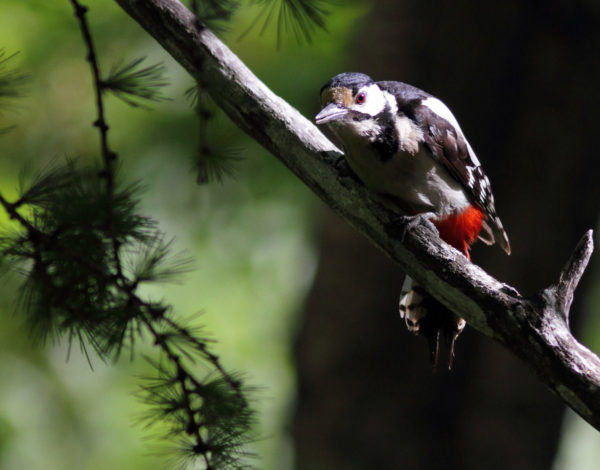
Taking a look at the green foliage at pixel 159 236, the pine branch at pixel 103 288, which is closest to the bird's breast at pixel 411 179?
the pine branch at pixel 103 288

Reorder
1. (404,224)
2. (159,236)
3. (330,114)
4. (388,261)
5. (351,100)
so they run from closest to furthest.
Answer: (404,224) → (330,114) → (351,100) → (388,261) → (159,236)

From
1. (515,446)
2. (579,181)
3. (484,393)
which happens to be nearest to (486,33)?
(579,181)

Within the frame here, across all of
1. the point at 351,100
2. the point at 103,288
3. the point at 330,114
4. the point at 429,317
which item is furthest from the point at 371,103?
the point at 103,288

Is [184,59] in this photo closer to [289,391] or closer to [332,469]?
[332,469]

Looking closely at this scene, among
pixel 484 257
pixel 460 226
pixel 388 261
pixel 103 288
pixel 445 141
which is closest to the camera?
pixel 103 288

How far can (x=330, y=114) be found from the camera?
8.32ft

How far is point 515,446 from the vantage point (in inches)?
189

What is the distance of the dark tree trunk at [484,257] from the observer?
4.85 metres

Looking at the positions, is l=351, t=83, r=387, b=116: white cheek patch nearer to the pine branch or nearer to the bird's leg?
the bird's leg

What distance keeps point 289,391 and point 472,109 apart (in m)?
3.39

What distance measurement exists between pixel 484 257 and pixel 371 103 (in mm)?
2547

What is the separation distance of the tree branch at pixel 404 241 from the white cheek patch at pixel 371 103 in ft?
0.90

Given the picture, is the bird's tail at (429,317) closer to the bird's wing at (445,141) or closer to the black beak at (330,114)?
the bird's wing at (445,141)

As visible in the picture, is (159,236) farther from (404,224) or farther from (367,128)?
(404,224)
